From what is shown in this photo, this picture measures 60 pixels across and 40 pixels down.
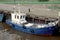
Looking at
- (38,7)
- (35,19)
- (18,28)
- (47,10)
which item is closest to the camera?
(18,28)

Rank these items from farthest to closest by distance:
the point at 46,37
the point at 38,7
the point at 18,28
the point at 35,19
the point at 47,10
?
1. the point at 38,7
2. the point at 47,10
3. the point at 35,19
4. the point at 18,28
5. the point at 46,37

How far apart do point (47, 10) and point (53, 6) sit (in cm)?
178

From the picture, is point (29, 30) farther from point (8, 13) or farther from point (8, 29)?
point (8, 13)

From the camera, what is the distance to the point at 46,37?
34375 millimetres

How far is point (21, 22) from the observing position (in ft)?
124

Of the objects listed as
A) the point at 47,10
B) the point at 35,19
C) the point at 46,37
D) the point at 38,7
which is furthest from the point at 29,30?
the point at 38,7

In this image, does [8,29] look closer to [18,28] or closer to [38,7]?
[18,28]

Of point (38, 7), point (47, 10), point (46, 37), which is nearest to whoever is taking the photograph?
point (46, 37)

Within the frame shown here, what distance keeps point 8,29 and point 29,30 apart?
436 cm

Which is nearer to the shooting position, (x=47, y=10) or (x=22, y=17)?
(x=22, y=17)

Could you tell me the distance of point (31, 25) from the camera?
3600 cm

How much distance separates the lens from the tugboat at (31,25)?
34406 millimetres

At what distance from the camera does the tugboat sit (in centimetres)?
3441

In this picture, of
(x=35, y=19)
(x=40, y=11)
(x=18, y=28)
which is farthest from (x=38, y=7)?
(x=18, y=28)
